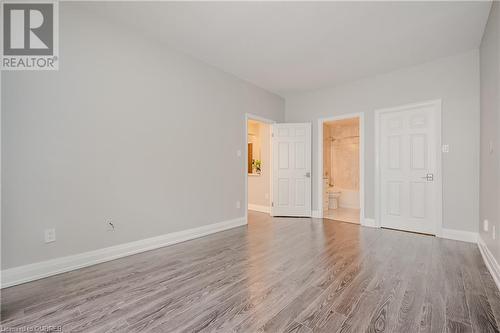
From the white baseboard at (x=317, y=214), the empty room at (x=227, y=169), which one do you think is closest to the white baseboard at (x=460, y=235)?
the empty room at (x=227, y=169)

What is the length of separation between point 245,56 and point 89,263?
11.4ft

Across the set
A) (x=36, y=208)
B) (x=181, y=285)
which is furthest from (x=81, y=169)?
(x=181, y=285)

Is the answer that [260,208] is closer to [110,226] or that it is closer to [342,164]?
[342,164]

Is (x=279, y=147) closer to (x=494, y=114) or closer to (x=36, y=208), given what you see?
(x=494, y=114)

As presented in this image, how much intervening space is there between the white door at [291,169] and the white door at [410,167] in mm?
1481

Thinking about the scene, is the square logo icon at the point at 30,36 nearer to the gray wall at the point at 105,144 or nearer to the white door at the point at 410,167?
the gray wall at the point at 105,144

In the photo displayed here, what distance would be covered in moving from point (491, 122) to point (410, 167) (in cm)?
160

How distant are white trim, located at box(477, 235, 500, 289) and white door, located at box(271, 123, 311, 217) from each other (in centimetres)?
281

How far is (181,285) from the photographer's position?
88.7 inches

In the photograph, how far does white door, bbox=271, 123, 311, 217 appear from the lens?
17.7ft

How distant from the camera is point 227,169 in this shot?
442 centimetres

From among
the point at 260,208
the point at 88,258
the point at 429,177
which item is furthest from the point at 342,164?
the point at 88,258

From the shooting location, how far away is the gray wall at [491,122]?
7.73 feet

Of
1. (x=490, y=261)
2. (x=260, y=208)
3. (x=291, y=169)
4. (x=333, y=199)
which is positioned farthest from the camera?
(x=333, y=199)
